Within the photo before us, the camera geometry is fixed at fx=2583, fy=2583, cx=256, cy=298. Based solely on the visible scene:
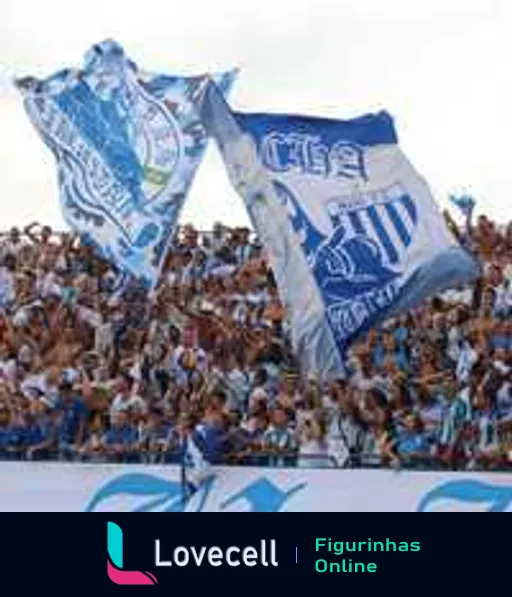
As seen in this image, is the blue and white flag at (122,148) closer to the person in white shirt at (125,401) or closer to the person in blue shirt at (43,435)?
the person in white shirt at (125,401)

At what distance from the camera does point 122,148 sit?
23938mm

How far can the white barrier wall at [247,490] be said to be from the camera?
22.2 m

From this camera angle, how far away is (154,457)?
22641mm

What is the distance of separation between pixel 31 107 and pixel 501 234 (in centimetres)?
472

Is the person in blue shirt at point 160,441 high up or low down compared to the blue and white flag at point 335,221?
down

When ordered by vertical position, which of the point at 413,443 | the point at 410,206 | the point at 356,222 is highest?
the point at 410,206

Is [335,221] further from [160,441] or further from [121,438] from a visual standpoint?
[121,438]

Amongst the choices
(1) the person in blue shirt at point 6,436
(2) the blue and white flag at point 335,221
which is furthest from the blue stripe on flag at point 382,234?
(1) the person in blue shirt at point 6,436

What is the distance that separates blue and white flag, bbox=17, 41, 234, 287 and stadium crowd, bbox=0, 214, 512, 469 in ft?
3.03
